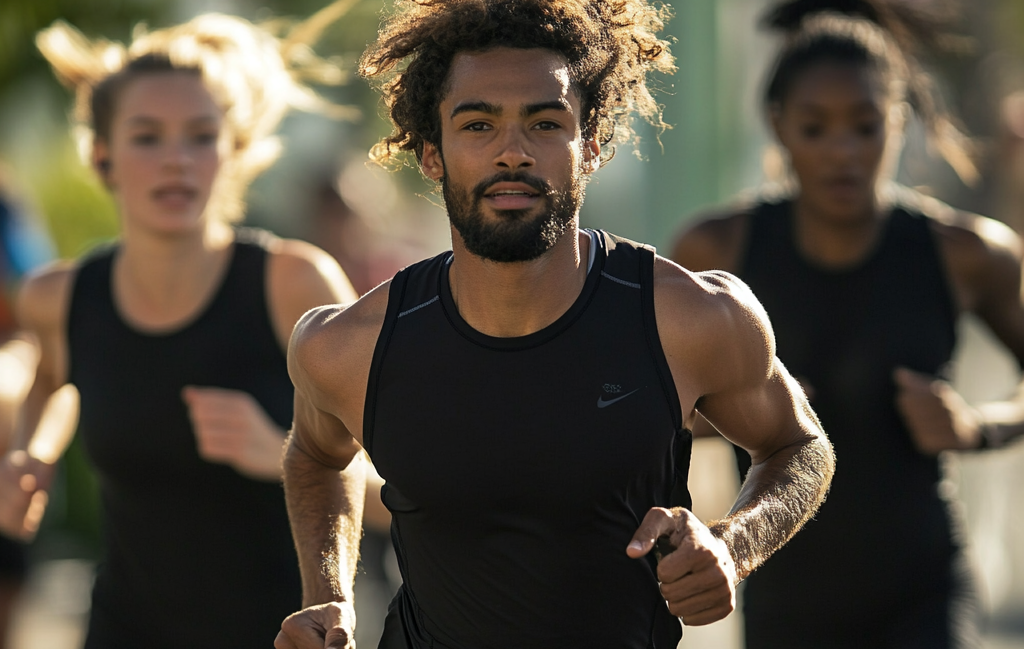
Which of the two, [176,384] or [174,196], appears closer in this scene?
[176,384]

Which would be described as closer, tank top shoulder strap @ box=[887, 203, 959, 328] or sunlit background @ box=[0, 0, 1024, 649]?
tank top shoulder strap @ box=[887, 203, 959, 328]

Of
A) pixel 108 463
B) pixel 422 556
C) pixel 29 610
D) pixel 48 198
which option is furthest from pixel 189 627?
pixel 48 198

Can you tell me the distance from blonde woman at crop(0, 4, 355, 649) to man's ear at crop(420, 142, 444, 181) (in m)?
1.00

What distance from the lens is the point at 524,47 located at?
10.0 ft

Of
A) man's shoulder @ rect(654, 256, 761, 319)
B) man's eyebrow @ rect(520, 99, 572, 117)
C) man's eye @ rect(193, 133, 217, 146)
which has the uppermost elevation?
man's eyebrow @ rect(520, 99, 572, 117)

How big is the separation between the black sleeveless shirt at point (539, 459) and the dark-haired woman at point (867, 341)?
130cm

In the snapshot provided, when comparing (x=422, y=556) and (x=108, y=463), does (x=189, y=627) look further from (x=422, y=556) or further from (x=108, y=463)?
(x=422, y=556)

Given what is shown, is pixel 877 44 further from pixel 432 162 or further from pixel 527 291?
pixel 527 291

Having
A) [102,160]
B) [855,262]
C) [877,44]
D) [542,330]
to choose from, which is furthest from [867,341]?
[102,160]

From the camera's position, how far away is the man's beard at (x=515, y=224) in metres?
2.98

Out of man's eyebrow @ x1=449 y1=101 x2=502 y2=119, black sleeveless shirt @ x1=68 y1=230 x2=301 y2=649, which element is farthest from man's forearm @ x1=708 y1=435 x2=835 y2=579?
black sleeveless shirt @ x1=68 y1=230 x2=301 y2=649

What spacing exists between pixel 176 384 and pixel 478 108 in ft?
5.17

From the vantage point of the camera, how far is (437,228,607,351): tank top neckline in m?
3.03

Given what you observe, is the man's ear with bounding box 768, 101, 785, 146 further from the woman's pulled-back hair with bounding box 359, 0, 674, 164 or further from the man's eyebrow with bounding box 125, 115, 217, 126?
the man's eyebrow with bounding box 125, 115, 217, 126
